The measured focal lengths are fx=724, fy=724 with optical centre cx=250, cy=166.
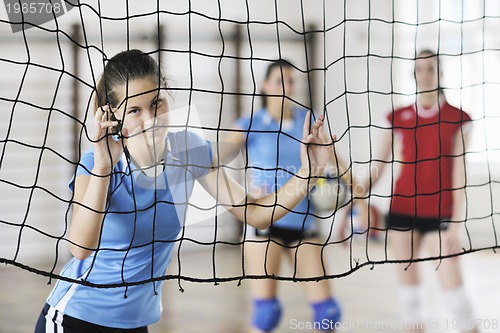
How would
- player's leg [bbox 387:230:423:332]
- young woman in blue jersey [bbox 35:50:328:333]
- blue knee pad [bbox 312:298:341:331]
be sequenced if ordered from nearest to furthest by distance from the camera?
young woman in blue jersey [bbox 35:50:328:333], blue knee pad [bbox 312:298:341:331], player's leg [bbox 387:230:423:332]

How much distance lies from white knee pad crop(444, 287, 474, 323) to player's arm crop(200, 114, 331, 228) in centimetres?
121

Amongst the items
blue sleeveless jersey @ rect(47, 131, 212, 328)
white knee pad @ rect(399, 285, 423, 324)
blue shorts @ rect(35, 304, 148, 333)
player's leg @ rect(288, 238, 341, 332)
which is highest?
blue sleeveless jersey @ rect(47, 131, 212, 328)

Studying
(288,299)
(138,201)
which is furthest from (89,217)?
(288,299)

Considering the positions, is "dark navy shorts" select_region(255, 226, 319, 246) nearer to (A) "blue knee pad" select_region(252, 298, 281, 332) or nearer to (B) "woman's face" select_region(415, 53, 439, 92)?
(A) "blue knee pad" select_region(252, 298, 281, 332)

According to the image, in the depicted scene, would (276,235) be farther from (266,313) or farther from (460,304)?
(460,304)

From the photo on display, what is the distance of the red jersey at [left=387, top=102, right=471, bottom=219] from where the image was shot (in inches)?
102

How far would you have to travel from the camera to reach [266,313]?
8.32 feet

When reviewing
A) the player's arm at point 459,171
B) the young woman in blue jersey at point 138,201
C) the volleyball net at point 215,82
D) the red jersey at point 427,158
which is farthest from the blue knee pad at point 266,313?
the volleyball net at point 215,82

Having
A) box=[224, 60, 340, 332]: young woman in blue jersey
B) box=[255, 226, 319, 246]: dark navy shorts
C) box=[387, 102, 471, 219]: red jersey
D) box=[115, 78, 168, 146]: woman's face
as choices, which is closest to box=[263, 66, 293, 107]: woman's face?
box=[224, 60, 340, 332]: young woman in blue jersey

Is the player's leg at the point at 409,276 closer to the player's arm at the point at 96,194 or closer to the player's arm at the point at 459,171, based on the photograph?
the player's arm at the point at 459,171

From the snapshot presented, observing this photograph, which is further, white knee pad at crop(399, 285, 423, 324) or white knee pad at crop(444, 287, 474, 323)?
white knee pad at crop(399, 285, 423, 324)

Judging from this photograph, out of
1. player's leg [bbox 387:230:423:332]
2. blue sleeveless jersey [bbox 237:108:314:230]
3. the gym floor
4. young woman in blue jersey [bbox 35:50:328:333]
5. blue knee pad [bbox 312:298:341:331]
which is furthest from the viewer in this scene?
the gym floor

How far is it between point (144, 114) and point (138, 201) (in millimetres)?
171

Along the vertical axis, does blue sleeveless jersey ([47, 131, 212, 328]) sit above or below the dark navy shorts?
above
